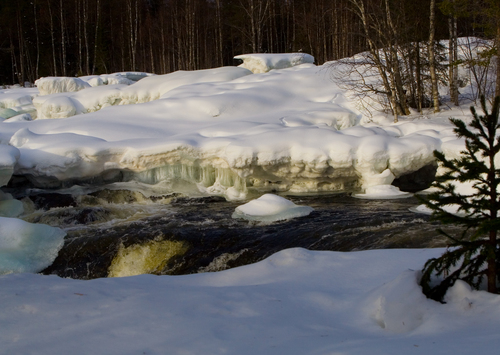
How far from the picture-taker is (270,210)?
8.51 m

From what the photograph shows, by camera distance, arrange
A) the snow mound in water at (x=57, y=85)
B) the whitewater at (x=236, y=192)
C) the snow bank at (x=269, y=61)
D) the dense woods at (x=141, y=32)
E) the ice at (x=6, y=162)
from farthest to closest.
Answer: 1. the dense woods at (x=141, y=32)
2. the snow mound in water at (x=57, y=85)
3. the snow bank at (x=269, y=61)
4. the ice at (x=6, y=162)
5. the whitewater at (x=236, y=192)

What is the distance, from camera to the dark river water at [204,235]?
6.88 metres

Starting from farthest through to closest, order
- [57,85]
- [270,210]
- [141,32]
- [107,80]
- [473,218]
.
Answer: [141,32] < [107,80] < [57,85] < [270,210] < [473,218]

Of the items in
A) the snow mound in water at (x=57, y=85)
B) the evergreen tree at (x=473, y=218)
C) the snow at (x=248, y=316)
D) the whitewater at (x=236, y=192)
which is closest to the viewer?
the snow at (x=248, y=316)

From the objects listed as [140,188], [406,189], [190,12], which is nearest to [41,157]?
[140,188]

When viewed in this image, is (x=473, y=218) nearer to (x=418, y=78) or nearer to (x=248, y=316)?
(x=248, y=316)

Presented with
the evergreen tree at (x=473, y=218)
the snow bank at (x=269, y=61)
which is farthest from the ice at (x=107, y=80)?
the evergreen tree at (x=473, y=218)

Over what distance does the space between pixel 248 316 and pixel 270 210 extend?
17.5 ft

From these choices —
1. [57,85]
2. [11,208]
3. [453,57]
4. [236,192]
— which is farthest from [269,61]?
[11,208]

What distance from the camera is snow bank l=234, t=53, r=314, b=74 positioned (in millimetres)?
18953

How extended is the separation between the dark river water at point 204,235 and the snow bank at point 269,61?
10.7 metres

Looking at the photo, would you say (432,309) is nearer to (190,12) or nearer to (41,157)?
(41,157)

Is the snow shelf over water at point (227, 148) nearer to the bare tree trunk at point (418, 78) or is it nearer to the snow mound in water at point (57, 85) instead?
the bare tree trunk at point (418, 78)

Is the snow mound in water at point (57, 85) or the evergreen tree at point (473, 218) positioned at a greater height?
the snow mound in water at point (57, 85)
